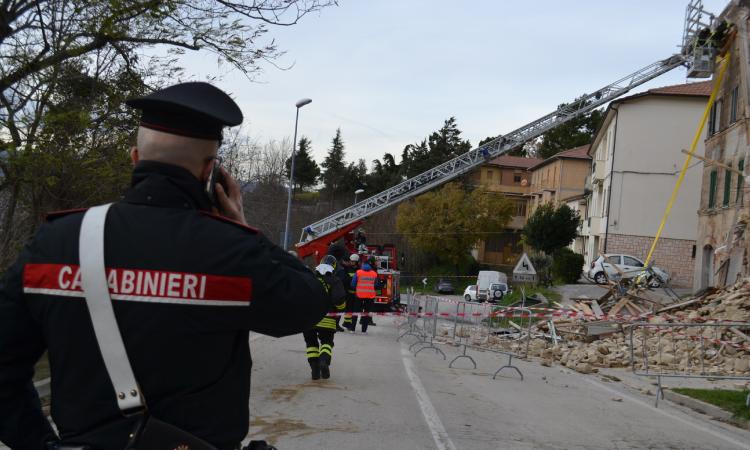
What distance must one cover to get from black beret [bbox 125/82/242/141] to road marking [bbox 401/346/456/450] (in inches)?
217

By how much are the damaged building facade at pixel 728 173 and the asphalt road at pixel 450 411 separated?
14120mm

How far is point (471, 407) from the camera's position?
9766mm

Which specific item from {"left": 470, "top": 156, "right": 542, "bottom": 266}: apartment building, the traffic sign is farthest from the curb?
{"left": 470, "top": 156, "right": 542, "bottom": 266}: apartment building

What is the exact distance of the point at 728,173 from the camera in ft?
97.3

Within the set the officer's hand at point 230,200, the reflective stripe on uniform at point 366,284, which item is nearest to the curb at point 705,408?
the reflective stripe on uniform at point 366,284

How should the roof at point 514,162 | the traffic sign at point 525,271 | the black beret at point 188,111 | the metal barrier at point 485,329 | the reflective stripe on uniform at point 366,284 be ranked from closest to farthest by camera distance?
the black beret at point 188,111
the metal barrier at point 485,329
the reflective stripe on uniform at point 366,284
the traffic sign at point 525,271
the roof at point 514,162

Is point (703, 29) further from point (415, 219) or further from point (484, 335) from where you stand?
Result: point (415, 219)

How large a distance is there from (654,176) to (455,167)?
63.9ft

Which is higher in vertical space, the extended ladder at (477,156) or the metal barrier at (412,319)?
the extended ladder at (477,156)

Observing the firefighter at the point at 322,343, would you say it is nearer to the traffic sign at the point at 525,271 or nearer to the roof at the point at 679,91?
the traffic sign at the point at 525,271

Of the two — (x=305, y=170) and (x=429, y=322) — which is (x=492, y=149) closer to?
(x=429, y=322)

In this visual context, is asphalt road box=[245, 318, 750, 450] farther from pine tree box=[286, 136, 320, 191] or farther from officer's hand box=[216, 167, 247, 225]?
pine tree box=[286, 136, 320, 191]

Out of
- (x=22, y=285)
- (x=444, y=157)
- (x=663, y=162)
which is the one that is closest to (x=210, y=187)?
(x=22, y=285)

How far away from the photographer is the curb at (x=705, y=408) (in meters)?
10.4
